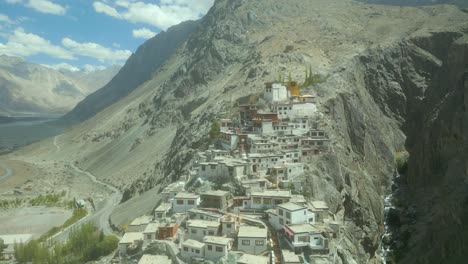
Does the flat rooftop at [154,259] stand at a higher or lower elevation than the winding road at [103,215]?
higher

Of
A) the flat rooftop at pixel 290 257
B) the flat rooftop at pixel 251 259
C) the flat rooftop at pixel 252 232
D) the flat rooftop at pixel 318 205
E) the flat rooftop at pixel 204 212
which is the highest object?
the flat rooftop at pixel 318 205

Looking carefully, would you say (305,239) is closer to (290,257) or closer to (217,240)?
(290,257)

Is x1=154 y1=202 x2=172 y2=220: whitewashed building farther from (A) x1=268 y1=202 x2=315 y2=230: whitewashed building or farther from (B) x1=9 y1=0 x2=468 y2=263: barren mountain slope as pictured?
(B) x1=9 y1=0 x2=468 y2=263: barren mountain slope

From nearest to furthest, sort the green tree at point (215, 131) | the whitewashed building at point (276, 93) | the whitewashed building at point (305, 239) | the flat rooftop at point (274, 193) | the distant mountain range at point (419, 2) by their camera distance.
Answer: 1. the whitewashed building at point (305, 239)
2. the flat rooftop at point (274, 193)
3. the green tree at point (215, 131)
4. the whitewashed building at point (276, 93)
5. the distant mountain range at point (419, 2)

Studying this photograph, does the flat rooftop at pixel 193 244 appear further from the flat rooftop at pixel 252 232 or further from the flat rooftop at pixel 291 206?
the flat rooftop at pixel 291 206

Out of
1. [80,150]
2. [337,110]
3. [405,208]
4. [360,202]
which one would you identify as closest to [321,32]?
[337,110]

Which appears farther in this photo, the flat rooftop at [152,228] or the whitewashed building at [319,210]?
the whitewashed building at [319,210]

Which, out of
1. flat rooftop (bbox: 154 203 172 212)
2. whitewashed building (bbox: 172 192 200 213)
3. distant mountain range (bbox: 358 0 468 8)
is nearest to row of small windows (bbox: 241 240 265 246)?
whitewashed building (bbox: 172 192 200 213)

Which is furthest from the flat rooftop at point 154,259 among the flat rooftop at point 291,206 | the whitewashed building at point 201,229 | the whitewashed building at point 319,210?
the whitewashed building at point 319,210
